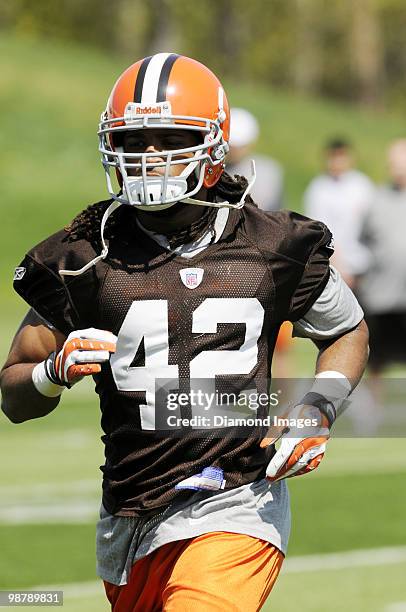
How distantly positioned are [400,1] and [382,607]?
43.2 m

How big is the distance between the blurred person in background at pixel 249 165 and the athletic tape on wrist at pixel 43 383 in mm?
4826

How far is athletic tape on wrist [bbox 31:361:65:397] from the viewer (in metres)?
3.55

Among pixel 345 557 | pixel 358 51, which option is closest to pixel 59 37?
pixel 358 51

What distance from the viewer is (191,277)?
357 centimetres

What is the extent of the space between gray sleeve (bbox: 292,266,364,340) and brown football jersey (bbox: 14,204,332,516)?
102 millimetres

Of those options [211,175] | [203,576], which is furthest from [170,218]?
[203,576]

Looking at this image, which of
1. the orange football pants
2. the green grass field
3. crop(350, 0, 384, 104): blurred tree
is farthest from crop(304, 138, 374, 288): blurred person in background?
crop(350, 0, 384, 104): blurred tree

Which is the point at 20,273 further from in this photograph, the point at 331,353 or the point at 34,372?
the point at 331,353

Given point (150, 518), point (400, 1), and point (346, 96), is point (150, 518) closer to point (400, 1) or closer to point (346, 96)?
point (400, 1)

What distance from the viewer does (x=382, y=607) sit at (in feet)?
17.5

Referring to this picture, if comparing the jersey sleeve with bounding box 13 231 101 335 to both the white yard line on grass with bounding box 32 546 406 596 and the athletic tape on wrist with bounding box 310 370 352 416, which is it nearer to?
the athletic tape on wrist with bounding box 310 370 352 416

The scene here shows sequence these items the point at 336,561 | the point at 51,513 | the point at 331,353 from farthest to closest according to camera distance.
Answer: the point at 51,513
the point at 336,561
the point at 331,353

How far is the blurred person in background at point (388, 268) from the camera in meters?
9.52

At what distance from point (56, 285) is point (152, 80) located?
2.03ft
